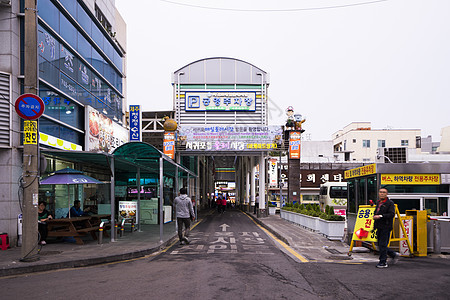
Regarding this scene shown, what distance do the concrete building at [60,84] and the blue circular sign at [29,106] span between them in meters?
1.20

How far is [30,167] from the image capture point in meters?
9.02

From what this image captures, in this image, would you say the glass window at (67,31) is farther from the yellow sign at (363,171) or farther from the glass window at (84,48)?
the yellow sign at (363,171)

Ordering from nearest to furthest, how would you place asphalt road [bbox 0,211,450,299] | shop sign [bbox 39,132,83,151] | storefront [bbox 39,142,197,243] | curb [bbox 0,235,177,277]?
asphalt road [bbox 0,211,450,299] < curb [bbox 0,235,177,277] < storefront [bbox 39,142,197,243] < shop sign [bbox 39,132,83,151]

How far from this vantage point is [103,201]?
21.0 m

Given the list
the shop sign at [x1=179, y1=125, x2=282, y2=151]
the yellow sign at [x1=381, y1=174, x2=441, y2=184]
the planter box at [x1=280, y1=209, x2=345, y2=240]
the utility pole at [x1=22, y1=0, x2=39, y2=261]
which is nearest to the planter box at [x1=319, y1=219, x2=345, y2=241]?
the planter box at [x1=280, y1=209, x2=345, y2=240]

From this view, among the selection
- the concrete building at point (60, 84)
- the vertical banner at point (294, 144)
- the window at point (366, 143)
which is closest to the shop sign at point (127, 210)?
the concrete building at point (60, 84)

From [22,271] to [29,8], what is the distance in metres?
5.79

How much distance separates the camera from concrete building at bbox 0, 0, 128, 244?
1142cm

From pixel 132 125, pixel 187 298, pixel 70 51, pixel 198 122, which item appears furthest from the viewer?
pixel 198 122

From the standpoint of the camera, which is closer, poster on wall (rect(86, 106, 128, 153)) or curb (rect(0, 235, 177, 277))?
curb (rect(0, 235, 177, 277))

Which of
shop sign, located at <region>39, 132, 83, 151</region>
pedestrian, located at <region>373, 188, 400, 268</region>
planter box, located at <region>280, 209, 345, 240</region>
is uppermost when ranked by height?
shop sign, located at <region>39, 132, 83, 151</region>

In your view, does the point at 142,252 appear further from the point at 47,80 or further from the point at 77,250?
the point at 47,80

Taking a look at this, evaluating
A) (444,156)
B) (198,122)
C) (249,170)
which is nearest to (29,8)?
(198,122)

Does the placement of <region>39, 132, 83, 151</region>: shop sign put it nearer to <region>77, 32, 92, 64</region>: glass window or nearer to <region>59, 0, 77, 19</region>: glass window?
<region>77, 32, 92, 64</region>: glass window
